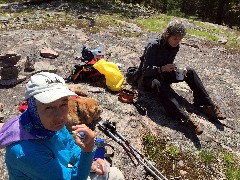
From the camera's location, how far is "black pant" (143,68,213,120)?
7.81 metres

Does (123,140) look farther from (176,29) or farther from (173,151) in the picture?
(176,29)

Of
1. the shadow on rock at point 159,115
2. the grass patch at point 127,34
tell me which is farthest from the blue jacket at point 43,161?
the grass patch at point 127,34

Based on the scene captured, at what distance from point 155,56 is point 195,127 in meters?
2.06

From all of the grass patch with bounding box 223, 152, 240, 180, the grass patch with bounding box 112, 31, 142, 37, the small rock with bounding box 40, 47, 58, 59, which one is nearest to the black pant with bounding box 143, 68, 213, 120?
the grass patch with bounding box 223, 152, 240, 180

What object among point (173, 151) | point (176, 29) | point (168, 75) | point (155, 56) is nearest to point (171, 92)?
point (168, 75)

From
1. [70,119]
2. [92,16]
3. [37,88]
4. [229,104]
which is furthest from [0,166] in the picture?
[92,16]

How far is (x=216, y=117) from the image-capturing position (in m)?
8.39

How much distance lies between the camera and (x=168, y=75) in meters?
8.60

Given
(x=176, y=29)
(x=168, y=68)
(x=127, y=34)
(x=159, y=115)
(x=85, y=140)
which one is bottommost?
(x=159, y=115)

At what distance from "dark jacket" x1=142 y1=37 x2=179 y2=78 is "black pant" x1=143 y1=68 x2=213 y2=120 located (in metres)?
0.25

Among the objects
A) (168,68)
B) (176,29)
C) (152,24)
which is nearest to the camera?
(176,29)

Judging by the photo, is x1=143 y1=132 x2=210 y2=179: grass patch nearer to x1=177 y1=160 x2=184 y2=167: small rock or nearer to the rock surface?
x1=177 y1=160 x2=184 y2=167: small rock

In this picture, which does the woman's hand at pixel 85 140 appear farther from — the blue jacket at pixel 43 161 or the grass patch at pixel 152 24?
the grass patch at pixel 152 24

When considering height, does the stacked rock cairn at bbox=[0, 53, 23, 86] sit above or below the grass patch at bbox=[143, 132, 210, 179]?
above
